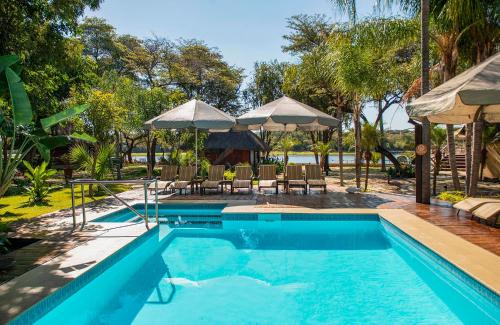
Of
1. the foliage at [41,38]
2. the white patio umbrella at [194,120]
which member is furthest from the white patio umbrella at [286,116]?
the foliage at [41,38]

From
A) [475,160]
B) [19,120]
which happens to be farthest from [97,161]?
[475,160]

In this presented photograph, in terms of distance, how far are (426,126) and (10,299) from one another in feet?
31.5

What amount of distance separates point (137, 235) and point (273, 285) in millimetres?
2776

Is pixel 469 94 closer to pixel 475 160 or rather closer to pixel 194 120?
pixel 475 160

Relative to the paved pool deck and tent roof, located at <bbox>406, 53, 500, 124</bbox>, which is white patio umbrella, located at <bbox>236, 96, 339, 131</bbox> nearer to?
the paved pool deck

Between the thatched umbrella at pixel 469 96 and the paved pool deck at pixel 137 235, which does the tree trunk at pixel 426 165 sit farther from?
the thatched umbrella at pixel 469 96

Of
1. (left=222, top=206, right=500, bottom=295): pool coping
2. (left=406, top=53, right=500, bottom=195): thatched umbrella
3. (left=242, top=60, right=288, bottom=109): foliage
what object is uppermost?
(left=242, top=60, right=288, bottom=109): foliage

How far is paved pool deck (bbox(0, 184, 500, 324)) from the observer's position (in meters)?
4.61

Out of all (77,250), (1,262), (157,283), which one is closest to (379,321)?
(157,283)

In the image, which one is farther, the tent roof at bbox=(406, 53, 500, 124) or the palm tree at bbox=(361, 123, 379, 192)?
the palm tree at bbox=(361, 123, 379, 192)

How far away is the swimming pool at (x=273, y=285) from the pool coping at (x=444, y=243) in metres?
0.14

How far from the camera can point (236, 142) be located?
26141 mm

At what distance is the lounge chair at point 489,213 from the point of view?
22.7 feet

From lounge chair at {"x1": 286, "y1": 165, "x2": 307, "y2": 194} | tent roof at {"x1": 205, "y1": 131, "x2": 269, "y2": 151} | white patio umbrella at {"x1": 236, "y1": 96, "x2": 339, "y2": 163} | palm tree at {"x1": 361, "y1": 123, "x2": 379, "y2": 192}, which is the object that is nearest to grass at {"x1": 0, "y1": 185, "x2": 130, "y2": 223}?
white patio umbrella at {"x1": 236, "y1": 96, "x2": 339, "y2": 163}
